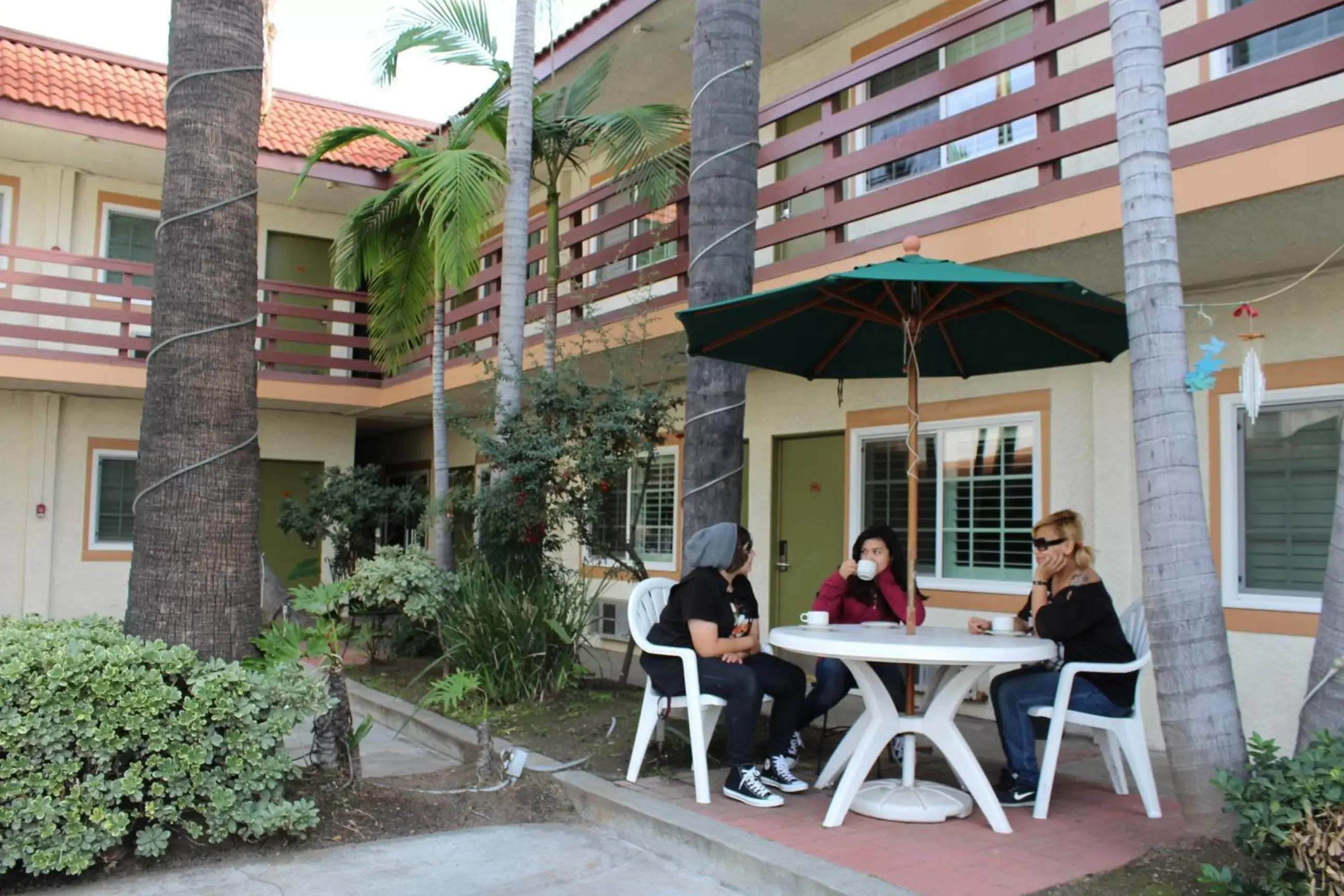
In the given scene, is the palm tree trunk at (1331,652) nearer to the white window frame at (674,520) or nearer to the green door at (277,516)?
the white window frame at (674,520)

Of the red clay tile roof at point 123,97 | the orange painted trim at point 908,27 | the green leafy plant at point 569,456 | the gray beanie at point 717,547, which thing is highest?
the red clay tile roof at point 123,97

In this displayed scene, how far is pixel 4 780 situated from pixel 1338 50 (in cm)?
645

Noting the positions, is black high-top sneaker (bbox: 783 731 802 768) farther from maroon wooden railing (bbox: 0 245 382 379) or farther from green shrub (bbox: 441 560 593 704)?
maroon wooden railing (bbox: 0 245 382 379)

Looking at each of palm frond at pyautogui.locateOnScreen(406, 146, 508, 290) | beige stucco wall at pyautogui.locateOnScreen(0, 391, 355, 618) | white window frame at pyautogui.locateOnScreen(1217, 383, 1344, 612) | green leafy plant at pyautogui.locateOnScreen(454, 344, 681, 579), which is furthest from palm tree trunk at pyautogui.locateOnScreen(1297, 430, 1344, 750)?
beige stucco wall at pyautogui.locateOnScreen(0, 391, 355, 618)

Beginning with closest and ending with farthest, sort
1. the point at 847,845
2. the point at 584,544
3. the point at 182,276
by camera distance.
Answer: the point at 847,845, the point at 182,276, the point at 584,544

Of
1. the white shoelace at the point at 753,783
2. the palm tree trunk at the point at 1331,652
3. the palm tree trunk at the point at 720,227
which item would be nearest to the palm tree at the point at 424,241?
the palm tree trunk at the point at 720,227

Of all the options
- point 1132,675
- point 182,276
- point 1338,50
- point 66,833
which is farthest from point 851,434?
point 66,833

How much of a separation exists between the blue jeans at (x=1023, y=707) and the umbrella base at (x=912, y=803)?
317mm

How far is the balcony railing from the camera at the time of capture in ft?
17.5

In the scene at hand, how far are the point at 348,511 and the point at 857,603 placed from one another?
27.7 ft

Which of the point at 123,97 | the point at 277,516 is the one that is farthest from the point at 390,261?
the point at 277,516

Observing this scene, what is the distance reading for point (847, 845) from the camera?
4.43 metres

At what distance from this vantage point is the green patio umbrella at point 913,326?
4.68 m

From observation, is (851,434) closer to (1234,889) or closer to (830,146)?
(830,146)
